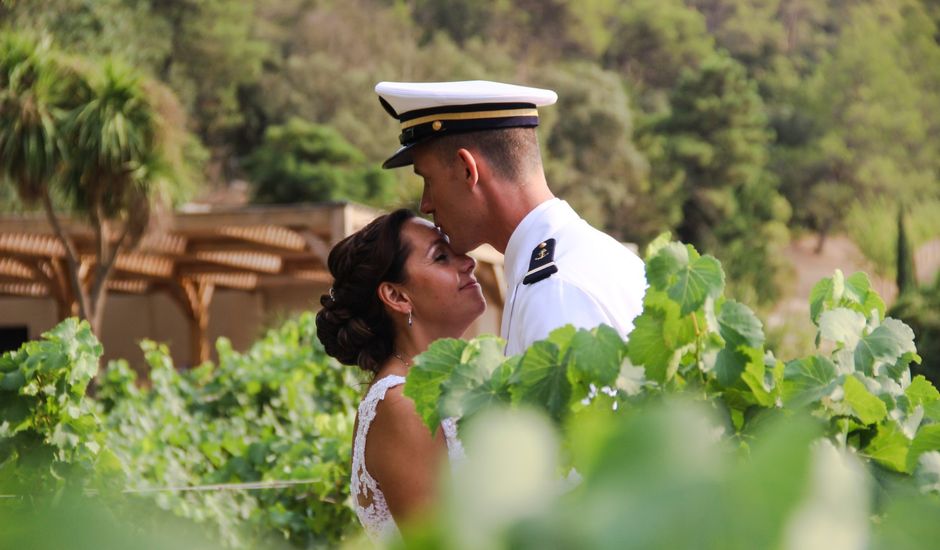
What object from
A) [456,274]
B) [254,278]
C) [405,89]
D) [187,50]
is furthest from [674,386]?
[187,50]

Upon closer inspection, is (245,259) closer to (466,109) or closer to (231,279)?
(231,279)

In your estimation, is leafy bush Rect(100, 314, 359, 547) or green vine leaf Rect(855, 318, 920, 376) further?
leafy bush Rect(100, 314, 359, 547)

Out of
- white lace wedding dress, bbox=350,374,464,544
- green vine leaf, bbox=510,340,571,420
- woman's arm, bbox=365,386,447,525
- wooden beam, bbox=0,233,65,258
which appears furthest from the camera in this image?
wooden beam, bbox=0,233,65,258

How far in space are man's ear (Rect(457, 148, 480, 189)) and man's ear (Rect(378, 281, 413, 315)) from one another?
30 centimetres

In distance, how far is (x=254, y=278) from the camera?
926 inches

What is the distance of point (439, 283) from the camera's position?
2686 mm

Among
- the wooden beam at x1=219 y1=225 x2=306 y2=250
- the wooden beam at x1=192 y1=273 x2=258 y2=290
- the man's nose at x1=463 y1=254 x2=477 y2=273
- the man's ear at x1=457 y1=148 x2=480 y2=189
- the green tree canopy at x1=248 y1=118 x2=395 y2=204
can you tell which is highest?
the man's ear at x1=457 y1=148 x2=480 y2=189

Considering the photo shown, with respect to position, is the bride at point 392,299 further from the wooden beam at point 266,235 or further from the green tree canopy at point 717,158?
the green tree canopy at point 717,158

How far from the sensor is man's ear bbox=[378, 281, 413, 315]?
2713mm

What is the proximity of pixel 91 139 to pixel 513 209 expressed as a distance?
41.1ft

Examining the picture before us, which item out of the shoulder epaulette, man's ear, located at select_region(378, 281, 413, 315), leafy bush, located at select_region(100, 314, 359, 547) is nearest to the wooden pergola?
leafy bush, located at select_region(100, 314, 359, 547)

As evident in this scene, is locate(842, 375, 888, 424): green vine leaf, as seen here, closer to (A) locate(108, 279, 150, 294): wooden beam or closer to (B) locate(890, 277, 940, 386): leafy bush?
(B) locate(890, 277, 940, 386): leafy bush

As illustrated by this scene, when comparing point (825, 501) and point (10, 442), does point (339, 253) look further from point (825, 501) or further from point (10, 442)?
point (825, 501)

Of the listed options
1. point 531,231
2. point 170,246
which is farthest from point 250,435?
point 170,246
